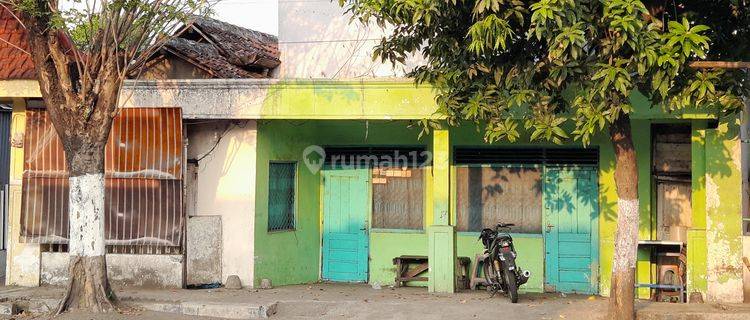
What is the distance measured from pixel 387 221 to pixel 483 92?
4755 mm

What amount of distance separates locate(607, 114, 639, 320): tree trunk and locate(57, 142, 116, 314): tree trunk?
618 centimetres

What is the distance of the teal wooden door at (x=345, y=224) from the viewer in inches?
581

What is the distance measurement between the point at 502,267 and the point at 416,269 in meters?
2.62

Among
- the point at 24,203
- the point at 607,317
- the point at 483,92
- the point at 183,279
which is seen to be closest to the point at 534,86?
the point at 483,92

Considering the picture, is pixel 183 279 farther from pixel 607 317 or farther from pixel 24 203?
pixel 607 317

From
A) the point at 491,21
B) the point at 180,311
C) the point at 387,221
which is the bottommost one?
the point at 180,311

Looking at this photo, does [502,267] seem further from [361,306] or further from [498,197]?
[498,197]

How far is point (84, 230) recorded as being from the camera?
11117 millimetres

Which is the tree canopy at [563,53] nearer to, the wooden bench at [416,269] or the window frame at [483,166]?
the window frame at [483,166]

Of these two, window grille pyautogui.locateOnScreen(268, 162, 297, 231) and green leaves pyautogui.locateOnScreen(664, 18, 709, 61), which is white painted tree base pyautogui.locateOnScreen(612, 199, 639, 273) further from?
window grille pyautogui.locateOnScreen(268, 162, 297, 231)

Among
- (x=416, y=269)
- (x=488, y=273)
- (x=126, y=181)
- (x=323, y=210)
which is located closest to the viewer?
(x=488, y=273)

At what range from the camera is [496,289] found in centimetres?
1223

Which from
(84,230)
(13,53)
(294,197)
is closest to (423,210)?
(294,197)

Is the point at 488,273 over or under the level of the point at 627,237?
under
